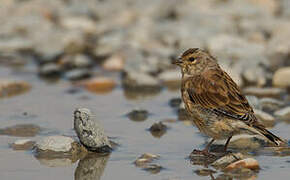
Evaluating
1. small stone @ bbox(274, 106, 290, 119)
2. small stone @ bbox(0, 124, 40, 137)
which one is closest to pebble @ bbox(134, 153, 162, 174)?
small stone @ bbox(0, 124, 40, 137)

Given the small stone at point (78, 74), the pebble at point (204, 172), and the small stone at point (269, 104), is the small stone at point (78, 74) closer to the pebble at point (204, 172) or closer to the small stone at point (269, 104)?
the small stone at point (269, 104)

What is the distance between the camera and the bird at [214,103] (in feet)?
21.1

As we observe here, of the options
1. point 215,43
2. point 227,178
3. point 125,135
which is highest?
point 215,43

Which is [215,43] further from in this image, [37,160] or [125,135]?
[37,160]

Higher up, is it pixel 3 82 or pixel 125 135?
pixel 3 82

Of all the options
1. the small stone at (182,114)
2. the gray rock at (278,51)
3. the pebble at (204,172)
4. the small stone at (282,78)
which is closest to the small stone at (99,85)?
the small stone at (182,114)

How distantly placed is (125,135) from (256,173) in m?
1.83

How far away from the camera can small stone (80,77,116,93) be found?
9.74 metres

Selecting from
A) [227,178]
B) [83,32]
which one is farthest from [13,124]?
[83,32]

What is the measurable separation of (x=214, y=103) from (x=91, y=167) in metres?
1.31

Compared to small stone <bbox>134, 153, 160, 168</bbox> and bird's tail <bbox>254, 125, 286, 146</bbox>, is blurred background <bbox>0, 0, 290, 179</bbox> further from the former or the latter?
bird's tail <bbox>254, 125, 286, 146</bbox>

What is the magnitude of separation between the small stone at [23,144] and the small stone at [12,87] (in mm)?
2456

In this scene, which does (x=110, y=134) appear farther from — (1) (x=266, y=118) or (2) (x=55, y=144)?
(1) (x=266, y=118)

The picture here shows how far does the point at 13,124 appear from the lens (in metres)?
7.86
